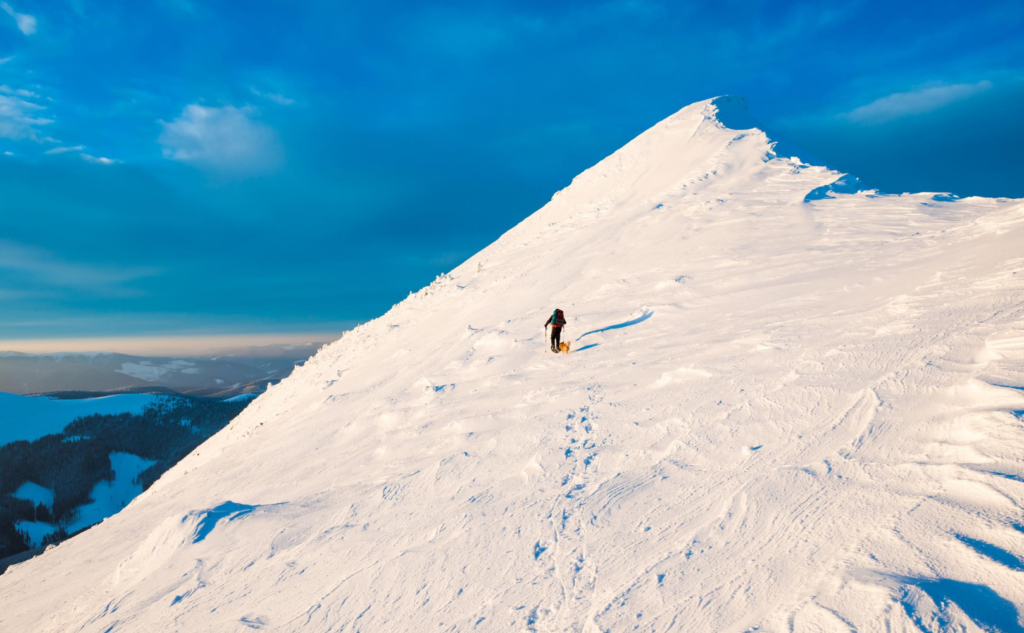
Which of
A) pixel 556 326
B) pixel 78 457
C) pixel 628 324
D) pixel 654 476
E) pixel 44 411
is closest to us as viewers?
pixel 654 476

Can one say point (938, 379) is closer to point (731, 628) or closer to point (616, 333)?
point (731, 628)

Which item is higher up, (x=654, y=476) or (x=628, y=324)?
(x=628, y=324)

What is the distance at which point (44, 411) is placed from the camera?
5238 cm

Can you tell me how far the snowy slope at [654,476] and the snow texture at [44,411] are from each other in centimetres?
5395

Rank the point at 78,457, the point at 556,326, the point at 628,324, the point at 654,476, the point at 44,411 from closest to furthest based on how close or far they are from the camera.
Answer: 1. the point at 654,476
2. the point at 556,326
3. the point at 628,324
4. the point at 78,457
5. the point at 44,411

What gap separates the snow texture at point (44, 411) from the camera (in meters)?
47.6

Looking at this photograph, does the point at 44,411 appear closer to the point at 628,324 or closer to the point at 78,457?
the point at 78,457

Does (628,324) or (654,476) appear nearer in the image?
(654,476)

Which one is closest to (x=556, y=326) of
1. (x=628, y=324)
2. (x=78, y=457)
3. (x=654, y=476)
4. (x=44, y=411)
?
(x=628, y=324)

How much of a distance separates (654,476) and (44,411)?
7247 cm

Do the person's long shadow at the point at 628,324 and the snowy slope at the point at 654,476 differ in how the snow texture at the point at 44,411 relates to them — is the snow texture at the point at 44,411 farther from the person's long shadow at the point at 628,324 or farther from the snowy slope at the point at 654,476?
the person's long shadow at the point at 628,324

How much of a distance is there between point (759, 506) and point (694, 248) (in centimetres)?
1101

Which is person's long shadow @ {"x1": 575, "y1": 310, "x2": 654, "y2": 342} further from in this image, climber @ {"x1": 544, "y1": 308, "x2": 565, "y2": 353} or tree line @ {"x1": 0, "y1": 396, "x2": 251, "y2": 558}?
tree line @ {"x1": 0, "y1": 396, "x2": 251, "y2": 558}

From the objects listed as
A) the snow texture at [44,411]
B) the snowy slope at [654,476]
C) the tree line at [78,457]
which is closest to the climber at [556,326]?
the snowy slope at [654,476]
